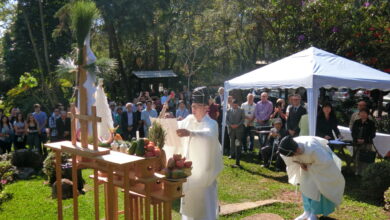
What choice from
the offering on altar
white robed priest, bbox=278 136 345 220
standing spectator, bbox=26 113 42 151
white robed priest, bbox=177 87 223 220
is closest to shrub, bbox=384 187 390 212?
white robed priest, bbox=278 136 345 220

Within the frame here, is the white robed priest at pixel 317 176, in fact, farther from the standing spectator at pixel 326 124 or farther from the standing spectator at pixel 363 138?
the standing spectator at pixel 326 124

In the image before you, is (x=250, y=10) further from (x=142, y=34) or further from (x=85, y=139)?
(x=85, y=139)

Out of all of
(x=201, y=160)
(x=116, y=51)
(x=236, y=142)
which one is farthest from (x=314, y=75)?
(x=116, y=51)

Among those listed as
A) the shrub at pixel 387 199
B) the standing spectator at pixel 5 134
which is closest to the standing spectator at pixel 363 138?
the shrub at pixel 387 199

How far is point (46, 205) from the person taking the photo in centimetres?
734

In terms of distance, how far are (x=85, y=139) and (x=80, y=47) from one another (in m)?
1.02

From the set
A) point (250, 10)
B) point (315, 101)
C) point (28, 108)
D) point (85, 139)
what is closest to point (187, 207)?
point (85, 139)

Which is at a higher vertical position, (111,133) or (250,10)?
(250,10)

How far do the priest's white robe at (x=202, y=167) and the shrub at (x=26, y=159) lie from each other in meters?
6.69

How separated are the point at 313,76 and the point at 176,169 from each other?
5318 millimetres

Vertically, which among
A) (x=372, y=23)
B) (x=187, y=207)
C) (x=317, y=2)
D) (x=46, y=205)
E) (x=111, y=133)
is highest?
(x=317, y=2)

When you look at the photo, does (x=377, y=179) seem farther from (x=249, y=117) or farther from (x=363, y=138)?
(x=249, y=117)

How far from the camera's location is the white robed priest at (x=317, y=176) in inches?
215

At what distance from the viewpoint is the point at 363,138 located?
8.45 m
